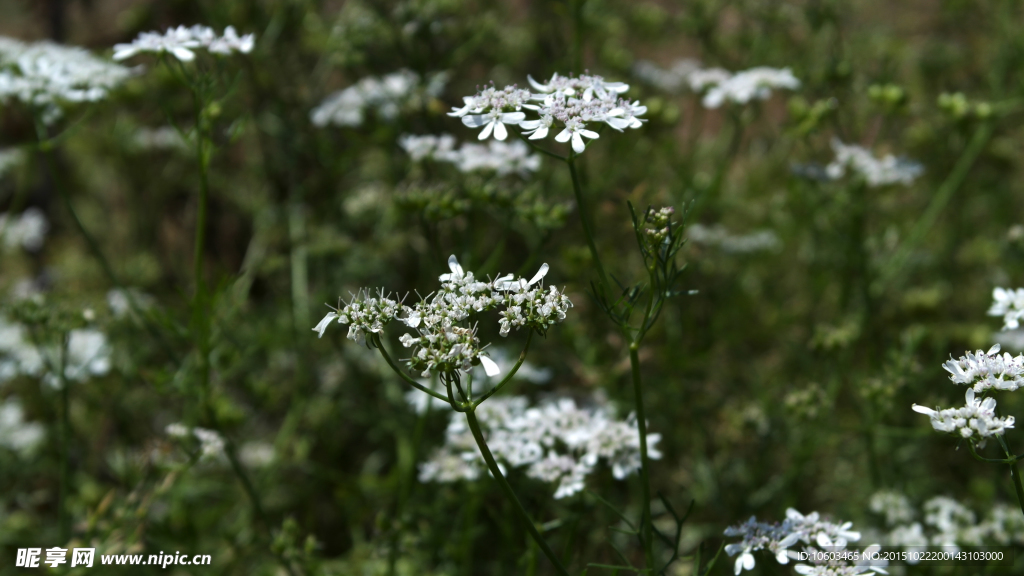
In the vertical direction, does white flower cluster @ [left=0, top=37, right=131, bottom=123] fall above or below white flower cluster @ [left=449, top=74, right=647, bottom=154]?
above

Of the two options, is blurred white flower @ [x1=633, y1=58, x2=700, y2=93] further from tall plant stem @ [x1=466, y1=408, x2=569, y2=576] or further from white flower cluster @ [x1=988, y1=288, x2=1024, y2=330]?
tall plant stem @ [x1=466, y1=408, x2=569, y2=576]

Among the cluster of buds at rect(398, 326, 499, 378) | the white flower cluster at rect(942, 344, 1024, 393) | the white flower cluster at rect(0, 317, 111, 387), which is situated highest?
the white flower cluster at rect(0, 317, 111, 387)

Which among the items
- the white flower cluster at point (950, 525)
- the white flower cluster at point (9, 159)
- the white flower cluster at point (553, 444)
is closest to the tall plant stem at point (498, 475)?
the white flower cluster at point (553, 444)

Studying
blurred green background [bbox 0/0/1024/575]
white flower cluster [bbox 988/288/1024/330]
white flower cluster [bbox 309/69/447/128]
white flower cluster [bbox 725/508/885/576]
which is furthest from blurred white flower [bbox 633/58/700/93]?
white flower cluster [bbox 725/508/885/576]

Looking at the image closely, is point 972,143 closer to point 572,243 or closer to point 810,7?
point 810,7

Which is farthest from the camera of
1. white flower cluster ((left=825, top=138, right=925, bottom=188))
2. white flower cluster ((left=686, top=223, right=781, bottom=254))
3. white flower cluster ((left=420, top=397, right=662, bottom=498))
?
white flower cluster ((left=686, top=223, right=781, bottom=254))
